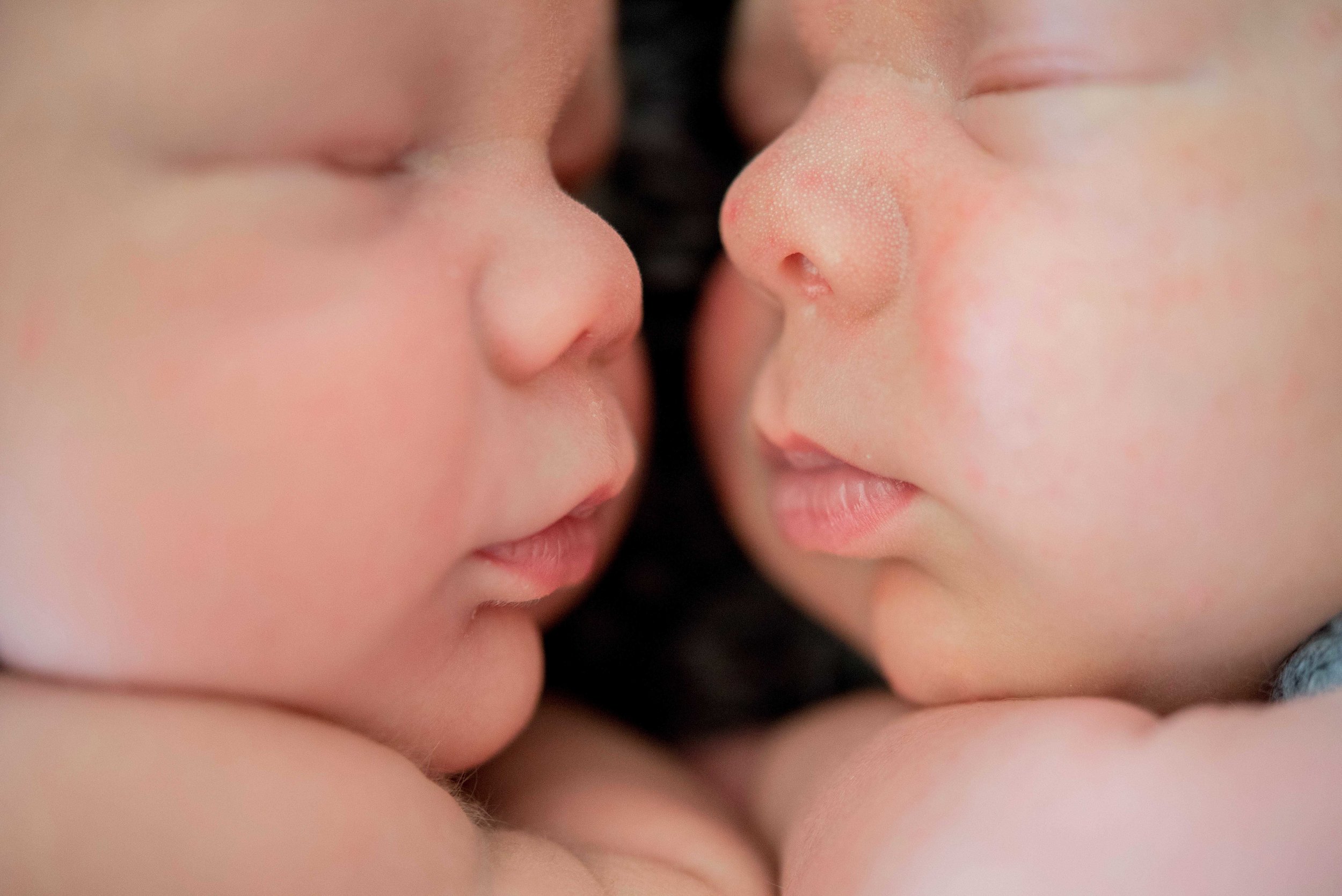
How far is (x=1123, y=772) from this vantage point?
0.44m

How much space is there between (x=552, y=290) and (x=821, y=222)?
0.46ft

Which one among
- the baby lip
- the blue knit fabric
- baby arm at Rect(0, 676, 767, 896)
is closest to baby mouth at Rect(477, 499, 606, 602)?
the baby lip

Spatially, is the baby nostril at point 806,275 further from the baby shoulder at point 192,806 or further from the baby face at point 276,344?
the baby shoulder at point 192,806

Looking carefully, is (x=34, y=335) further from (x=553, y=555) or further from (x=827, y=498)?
(x=827, y=498)

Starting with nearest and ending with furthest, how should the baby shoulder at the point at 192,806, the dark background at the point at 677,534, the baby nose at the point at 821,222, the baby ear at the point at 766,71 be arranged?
the baby shoulder at the point at 192,806 → the baby nose at the point at 821,222 → the baby ear at the point at 766,71 → the dark background at the point at 677,534

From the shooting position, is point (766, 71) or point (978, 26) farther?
point (766, 71)

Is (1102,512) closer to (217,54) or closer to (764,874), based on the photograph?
(764,874)

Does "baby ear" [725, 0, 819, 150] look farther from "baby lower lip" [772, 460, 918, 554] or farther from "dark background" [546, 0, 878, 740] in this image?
"baby lower lip" [772, 460, 918, 554]

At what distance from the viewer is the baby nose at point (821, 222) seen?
510mm

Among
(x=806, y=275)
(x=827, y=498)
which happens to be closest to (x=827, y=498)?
(x=827, y=498)

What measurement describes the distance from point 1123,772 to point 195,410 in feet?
1.34

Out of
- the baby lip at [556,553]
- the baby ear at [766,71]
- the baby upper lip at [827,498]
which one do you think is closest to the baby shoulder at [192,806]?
the baby lip at [556,553]

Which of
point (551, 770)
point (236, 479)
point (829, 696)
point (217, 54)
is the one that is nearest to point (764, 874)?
point (551, 770)

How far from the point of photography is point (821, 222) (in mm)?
520
